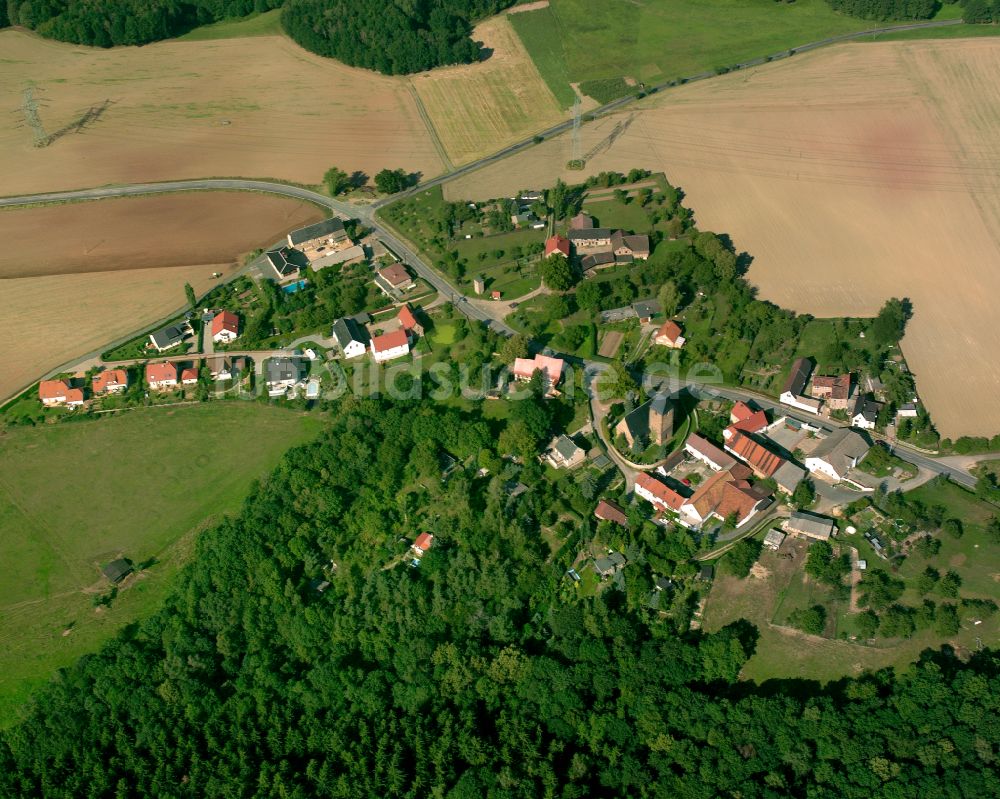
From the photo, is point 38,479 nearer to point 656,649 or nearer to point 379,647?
point 379,647

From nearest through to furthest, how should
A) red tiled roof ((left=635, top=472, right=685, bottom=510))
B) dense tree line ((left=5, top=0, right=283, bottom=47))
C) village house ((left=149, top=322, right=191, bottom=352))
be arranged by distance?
red tiled roof ((left=635, top=472, right=685, bottom=510)), village house ((left=149, top=322, right=191, bottom=352)), dense tree line ((left=5, top=0, right=283, bottom=47))

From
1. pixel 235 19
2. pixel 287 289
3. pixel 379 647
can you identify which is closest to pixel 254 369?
pixel 287 289

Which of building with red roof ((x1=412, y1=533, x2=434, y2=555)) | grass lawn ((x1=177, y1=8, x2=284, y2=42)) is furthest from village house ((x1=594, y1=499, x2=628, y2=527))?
grass lawn ((x1=177, y1=8, x2=284, y2=42))

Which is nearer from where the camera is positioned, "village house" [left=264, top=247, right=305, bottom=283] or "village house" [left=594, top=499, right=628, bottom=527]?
"village house" [left=594, top=499, right=628, bottom=527]

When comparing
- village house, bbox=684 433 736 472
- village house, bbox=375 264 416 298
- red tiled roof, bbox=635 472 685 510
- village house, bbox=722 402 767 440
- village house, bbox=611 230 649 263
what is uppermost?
village house, bbox=611 230 649 263

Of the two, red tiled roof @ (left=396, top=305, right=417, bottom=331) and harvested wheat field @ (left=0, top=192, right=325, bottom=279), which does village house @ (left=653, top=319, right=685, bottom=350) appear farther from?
harvested wheat field @ (left=0, top=192, right=325, bottom=279)

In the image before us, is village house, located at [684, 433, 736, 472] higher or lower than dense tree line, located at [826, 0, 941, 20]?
lower

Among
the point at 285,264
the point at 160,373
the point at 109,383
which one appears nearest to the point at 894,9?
the point at 285,264
